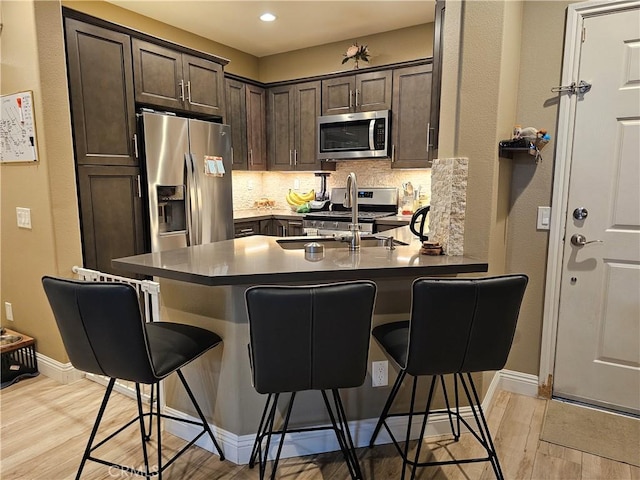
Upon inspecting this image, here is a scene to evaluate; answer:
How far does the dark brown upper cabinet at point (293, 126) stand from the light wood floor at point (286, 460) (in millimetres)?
3237

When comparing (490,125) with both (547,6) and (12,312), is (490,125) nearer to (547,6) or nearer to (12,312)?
(547,6)

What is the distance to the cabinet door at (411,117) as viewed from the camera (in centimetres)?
407

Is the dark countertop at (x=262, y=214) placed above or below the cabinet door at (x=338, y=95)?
below

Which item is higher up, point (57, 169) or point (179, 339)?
point (57, 169)

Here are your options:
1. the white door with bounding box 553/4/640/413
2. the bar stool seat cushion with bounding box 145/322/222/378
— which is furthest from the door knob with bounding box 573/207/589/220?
the bar stool seat cushion with bounding box 145/322/222/378

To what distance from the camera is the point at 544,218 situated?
2.47 m

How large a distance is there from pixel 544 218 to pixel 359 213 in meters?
2.26

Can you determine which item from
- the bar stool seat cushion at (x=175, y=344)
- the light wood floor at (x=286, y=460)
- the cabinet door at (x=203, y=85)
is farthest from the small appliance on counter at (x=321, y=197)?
the bar stool seat cushion at (x=175, y=344)

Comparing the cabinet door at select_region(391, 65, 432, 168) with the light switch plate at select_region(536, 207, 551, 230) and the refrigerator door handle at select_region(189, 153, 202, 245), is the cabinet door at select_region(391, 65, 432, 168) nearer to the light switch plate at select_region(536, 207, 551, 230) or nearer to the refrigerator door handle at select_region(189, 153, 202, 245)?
the light switch plate at select_region(536, 207, 551, 230)

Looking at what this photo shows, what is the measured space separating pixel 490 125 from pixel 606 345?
4.82 ft

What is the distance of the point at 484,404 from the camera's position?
7.63 feet

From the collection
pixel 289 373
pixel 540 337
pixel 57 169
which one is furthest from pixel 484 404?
pixel 57 169

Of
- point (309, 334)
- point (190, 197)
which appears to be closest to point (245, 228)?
point (190, 197)

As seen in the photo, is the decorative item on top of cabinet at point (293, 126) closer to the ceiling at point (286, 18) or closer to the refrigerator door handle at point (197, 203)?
the ceiling at point (286, 18)
